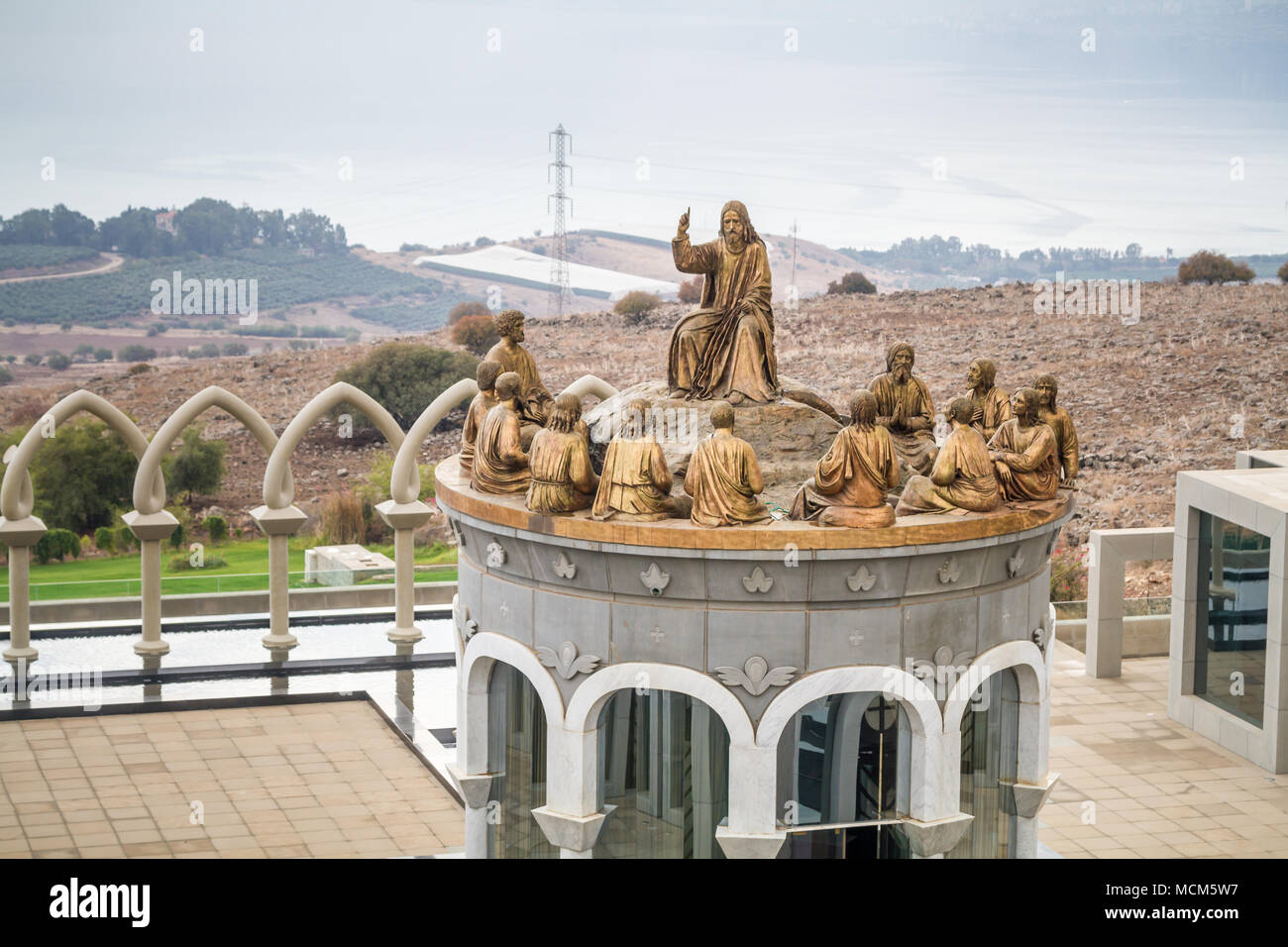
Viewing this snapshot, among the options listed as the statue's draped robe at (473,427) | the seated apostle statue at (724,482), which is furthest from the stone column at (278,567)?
the seated apostle statue at (724,482)

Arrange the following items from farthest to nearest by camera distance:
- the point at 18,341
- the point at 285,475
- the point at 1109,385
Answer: the point at 18,341, the point at 1109,385, the point at 285,475

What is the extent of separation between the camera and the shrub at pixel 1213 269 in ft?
245

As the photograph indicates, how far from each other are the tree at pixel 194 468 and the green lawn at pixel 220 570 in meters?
4.28

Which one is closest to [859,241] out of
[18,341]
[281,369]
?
[281,369]

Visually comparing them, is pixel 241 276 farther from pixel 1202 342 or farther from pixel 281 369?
pixel 1202 342

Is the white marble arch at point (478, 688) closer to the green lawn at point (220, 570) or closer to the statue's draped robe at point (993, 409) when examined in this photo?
the statue's draped robe at point (993, 409)

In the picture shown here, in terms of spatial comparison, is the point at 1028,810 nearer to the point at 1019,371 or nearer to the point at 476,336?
the point at 1019,371

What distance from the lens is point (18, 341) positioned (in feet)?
275

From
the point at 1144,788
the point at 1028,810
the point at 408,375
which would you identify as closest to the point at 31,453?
the point at 1028,810

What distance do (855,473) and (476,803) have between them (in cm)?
550

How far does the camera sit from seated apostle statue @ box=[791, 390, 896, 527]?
14531 mm

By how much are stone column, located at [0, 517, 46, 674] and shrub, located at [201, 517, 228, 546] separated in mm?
29087

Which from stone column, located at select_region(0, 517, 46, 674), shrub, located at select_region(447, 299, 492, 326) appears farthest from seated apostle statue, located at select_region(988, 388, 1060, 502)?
shrub, located at select_region(447, 299, 492, 326)
